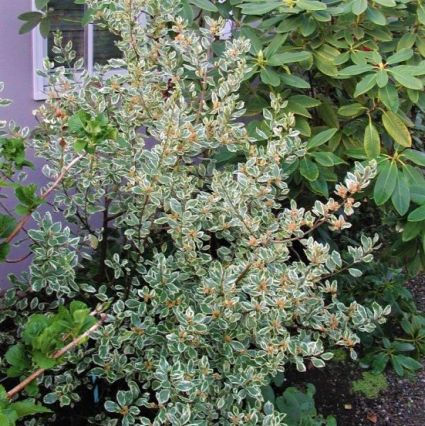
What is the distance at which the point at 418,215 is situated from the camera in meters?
2.79

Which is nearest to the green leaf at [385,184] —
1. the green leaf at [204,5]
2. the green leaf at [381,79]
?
the green leaf at [381,79]

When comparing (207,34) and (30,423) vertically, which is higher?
(207,34)

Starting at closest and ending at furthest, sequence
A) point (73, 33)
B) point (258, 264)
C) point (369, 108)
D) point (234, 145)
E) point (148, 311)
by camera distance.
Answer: point (258, 264), point (148, 311), point (234, 145), point (369, 108), point (73, 33)

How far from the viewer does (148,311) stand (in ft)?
7.97

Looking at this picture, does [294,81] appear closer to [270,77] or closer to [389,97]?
[270,77]

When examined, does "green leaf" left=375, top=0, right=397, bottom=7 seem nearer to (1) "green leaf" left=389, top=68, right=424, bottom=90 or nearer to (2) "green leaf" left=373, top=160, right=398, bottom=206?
(1) "green leaf" left=389, top=68, right=424, bottom=90

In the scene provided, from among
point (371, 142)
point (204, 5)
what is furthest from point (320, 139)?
point (204, 5)

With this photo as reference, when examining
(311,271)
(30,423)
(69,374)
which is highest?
(311,271)

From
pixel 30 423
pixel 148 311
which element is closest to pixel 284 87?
pixel 148 311

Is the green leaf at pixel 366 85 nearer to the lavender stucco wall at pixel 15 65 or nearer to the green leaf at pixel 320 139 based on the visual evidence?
the green leaf at pixel 320 139

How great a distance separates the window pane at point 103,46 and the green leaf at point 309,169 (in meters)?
1.38

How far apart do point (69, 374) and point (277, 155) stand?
115cm

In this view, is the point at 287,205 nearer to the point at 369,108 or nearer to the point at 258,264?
the point at 369,108

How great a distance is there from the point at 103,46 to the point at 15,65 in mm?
602
